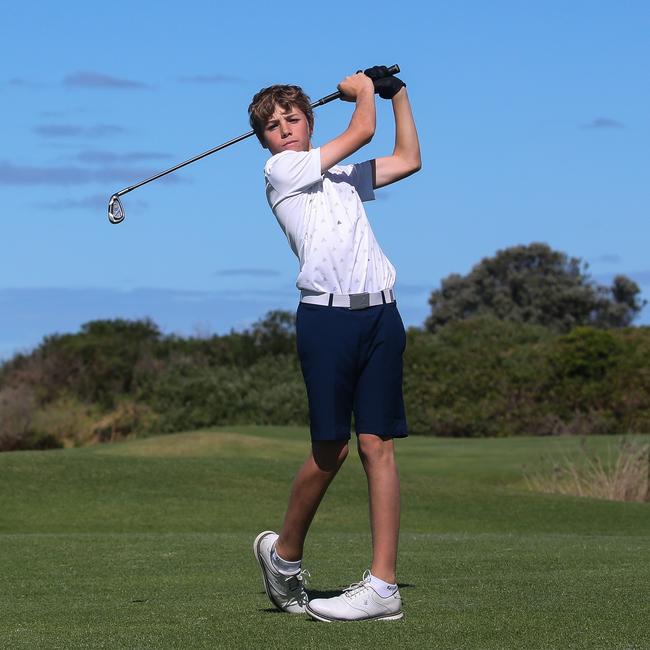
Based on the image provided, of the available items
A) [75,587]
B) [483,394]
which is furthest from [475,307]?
[75,587]

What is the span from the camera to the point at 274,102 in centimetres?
559

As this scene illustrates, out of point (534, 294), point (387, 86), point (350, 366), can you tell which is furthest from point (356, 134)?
point (534, 294)

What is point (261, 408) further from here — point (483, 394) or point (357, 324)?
point (357, 324)

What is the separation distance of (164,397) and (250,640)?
27.8 meters

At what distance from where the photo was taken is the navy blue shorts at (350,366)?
17.5ft

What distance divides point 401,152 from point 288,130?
535 millimetres

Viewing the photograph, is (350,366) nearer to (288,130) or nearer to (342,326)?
(342,326)

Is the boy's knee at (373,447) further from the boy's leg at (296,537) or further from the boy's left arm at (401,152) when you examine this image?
the boy's left arm at (401,152)

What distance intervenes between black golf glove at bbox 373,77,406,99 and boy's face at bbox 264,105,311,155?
0.38 m

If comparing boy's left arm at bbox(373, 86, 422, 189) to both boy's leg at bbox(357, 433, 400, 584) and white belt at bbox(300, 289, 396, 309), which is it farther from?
boy's leg at bbox(357, 433, 400, 584)

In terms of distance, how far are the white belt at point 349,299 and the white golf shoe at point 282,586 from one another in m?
1.13

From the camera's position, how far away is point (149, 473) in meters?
17.2

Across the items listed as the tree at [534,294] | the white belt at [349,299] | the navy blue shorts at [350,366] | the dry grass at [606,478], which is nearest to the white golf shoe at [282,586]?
the navy blue shorts at [350,366]

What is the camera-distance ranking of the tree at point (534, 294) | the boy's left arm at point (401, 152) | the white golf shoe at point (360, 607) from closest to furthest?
the white golf shoe at point (360, 607) → the boy's left arm at point (401, 152) → the tree at point (534, 294)
